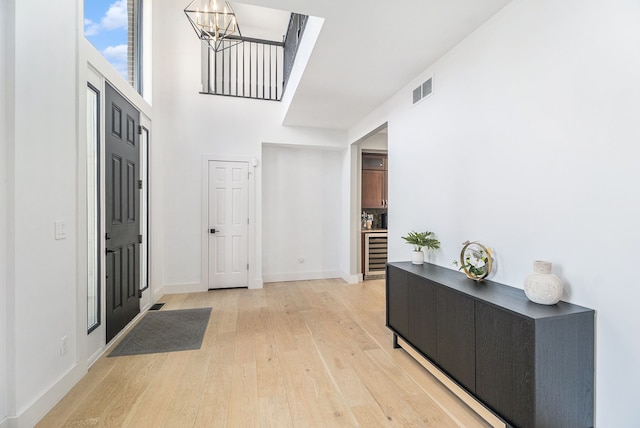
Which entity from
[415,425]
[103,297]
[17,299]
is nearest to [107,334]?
[103,297]

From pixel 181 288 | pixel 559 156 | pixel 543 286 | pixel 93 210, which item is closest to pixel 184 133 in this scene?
pixel 93 210

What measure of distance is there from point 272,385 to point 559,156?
2379mm

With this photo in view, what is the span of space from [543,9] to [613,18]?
1.41ft

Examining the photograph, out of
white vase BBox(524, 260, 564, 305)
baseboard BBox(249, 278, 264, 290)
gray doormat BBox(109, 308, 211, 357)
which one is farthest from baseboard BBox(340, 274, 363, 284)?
white vase BBox(524, 260, 564, 305)

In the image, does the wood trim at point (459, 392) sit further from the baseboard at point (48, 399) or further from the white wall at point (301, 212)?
the white wall at point (301, 212)

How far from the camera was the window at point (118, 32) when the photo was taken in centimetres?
253

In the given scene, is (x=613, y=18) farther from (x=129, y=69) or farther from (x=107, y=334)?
(x=129, y=69)

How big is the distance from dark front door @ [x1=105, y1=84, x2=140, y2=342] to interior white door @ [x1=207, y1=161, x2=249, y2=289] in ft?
4.00

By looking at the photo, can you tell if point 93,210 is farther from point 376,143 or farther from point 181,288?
point 376,143

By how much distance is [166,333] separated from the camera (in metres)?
2.98

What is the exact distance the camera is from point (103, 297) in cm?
257

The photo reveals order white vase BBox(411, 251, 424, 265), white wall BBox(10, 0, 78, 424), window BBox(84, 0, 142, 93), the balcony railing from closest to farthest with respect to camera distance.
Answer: white wall BBox(10, 0, 78, 424), window BBox(84, 0, 142, 93), white vase BBox(411, 251, 424, 265), the balcony railing

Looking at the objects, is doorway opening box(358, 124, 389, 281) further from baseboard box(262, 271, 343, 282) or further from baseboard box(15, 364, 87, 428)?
baseboard box(15, 364, 87, 428)

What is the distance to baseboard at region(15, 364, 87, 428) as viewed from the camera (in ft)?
5.28
